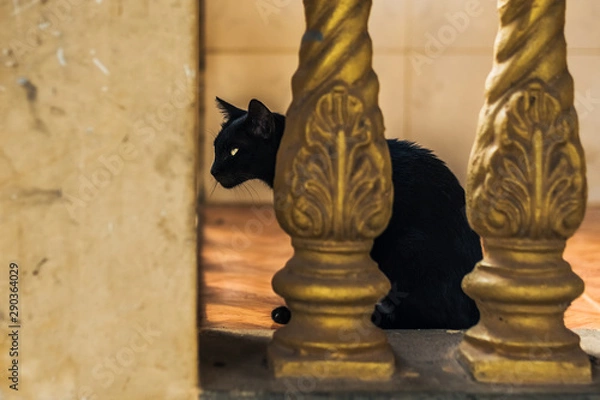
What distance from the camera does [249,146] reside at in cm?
282

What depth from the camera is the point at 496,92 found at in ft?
4.20

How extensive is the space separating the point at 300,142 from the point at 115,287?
1.20ft

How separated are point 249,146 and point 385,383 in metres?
1.66

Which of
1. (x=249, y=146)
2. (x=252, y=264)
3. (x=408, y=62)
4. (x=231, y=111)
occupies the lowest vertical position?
(x=252, y=264)

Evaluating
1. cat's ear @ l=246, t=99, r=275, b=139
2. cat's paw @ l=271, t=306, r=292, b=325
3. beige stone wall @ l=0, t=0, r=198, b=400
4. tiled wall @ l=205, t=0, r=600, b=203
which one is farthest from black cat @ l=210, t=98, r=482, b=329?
tiled wall @ l=205, t=0, r=600, b=203

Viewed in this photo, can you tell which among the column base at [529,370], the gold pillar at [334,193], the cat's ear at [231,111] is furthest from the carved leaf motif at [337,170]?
the cat's ear at [231,111]

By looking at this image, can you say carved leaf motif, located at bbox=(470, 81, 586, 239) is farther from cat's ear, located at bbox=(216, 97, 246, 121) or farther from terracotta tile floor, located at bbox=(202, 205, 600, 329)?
cat's ear, located at bbox=(216, 97, 246, 121)

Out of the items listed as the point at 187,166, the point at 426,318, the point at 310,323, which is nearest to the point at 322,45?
the point at 187,166

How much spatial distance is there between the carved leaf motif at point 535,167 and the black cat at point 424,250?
0.93 m

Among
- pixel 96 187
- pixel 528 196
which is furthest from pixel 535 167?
pixel 96 187

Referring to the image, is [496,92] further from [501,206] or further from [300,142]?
[300,142]

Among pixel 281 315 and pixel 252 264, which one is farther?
pixel 252 264

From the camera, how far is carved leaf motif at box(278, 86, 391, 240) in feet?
4.05

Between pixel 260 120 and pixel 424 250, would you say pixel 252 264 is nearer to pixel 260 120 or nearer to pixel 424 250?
pixel 260 120
